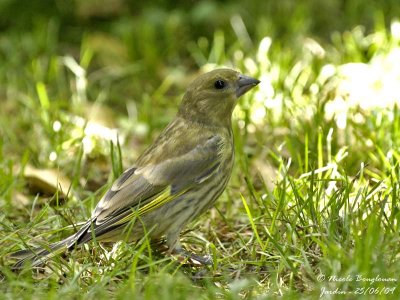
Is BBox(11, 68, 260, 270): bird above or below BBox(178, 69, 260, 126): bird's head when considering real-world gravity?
below

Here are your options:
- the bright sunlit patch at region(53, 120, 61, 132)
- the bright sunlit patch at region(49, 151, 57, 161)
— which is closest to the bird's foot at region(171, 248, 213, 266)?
the bright sunlit patch at region(49, 151, 57, 161)

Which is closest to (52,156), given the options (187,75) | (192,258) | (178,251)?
(178,251)

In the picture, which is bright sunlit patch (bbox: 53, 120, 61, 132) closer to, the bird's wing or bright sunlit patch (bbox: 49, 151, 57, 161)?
bright sunlit patch (bbox: 49, 151, 57, 161)

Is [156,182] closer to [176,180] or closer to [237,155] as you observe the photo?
[176,180]

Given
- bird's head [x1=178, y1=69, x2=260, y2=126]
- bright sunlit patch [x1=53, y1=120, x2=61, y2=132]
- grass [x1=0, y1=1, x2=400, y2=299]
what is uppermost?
bird's head [x1=178, y1=69, x2=260, y2=126]

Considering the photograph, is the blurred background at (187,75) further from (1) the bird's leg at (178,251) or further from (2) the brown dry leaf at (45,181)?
(1) the bird's leg at (178,251)

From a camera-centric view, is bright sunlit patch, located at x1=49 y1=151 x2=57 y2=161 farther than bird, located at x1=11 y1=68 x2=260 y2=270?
Yes

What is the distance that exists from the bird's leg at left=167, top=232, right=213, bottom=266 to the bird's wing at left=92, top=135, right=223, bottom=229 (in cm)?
22

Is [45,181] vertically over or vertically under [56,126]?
under

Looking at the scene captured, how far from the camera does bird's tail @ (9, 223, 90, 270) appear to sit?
4609 mm

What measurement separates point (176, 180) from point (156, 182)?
13cm

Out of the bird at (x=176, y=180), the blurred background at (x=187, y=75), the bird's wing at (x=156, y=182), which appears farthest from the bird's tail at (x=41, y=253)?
the blurred background at (x=187, y=75)

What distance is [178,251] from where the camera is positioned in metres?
5.03

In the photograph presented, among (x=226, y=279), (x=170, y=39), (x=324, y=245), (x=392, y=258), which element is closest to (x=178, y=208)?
(x=226, y=279)
